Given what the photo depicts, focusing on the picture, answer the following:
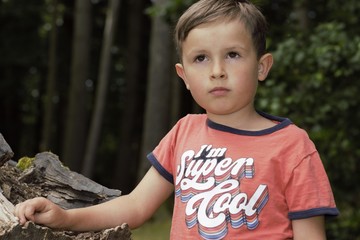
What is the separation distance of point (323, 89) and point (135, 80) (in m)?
13.0

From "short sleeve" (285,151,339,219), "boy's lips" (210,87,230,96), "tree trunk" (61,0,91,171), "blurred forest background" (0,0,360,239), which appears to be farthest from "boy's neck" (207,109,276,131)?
"tree trunk" (61,0,91,171)

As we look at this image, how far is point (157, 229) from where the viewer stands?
35.8 feet

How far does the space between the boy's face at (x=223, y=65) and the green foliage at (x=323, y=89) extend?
11.5ft

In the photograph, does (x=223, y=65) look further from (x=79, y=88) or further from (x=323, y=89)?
(x=79, y=88)

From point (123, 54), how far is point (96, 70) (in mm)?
918

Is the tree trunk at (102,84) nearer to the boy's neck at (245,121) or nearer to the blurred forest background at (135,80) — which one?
the blurred forest background at (135,80)

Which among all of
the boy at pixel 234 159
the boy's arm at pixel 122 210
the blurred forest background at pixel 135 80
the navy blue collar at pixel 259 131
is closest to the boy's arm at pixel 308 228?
the boy at pixel 234 159

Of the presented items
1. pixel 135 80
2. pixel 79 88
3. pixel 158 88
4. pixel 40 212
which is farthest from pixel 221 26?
pixel 135 80

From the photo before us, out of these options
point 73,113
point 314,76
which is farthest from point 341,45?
point 73,113

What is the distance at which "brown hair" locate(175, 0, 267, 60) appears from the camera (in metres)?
2.66

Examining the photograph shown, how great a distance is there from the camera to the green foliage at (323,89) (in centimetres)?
617

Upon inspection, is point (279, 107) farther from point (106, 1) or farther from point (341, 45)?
point (106, 1)

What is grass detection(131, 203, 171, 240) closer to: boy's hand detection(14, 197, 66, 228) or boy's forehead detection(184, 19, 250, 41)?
boy's hand detection(14, 197, 66, 228)

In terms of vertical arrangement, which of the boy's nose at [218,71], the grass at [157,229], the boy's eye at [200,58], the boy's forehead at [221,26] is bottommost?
the grass at [157,229]
